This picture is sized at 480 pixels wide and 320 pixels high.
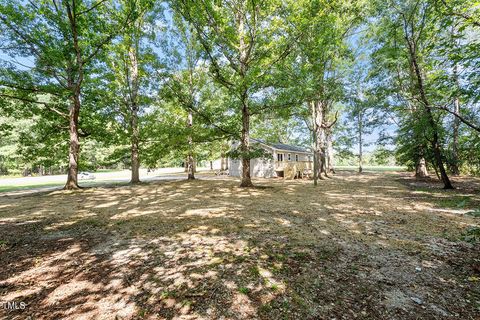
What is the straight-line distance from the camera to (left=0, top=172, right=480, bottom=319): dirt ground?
2.51 m

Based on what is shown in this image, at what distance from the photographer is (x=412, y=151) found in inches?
581

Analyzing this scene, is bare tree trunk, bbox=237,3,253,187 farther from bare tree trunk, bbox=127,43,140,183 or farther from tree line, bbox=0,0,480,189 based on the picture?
bare tree trunk, bbox=127,43,140,183

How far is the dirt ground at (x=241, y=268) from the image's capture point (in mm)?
2508

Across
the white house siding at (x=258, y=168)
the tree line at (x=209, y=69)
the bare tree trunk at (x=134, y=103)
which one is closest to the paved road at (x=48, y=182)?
the tree line at (x=209, y=69)

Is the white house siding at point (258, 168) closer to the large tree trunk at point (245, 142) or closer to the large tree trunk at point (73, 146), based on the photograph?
the large tree trunk at point (245, 142)

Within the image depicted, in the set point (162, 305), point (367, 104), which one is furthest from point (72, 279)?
point (367, 104)

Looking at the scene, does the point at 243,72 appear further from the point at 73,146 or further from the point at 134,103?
the point at 73,146

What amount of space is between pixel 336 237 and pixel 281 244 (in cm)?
145

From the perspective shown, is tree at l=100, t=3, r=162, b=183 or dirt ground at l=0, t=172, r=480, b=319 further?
tree at l=100, t=3, r=162, b=183

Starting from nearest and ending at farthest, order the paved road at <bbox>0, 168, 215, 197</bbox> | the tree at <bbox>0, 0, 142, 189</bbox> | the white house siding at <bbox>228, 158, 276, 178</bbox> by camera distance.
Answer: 1. the tree at <bbox>0, 0, 142, 189</bbox>
2. the paved road at <bbox>0, 168, 215, 197</bbox>
3. the white house siding at <bbox>228, 158, 276, 178</bbox>

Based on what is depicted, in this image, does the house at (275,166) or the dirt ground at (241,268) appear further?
the house at (275,166)

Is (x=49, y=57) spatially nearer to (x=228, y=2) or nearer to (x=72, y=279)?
(x=228, y=2)

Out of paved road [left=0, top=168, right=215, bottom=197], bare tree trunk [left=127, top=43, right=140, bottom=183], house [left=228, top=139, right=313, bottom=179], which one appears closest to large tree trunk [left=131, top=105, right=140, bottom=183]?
bare tree trunk [left=127, top=43, right=140, bottom=183]

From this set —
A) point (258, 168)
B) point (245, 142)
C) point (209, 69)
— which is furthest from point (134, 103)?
point (258, 168)
